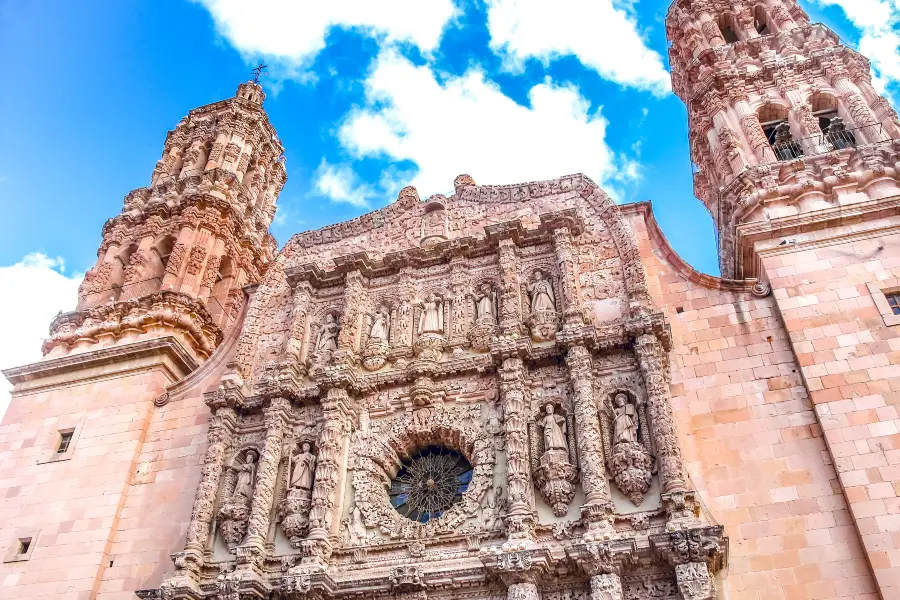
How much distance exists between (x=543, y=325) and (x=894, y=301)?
597cm

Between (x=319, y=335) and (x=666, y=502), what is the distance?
323 inches

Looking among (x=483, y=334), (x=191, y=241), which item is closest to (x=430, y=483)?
(x=483, y=334)

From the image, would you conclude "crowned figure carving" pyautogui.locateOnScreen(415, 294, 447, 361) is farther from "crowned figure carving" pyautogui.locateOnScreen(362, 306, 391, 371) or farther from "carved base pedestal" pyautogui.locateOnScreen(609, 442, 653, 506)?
"carved base pedestal" pyautogui.locateOnScreen(609, 442, 653, 506)

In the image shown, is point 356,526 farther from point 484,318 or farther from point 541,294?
point 541,294

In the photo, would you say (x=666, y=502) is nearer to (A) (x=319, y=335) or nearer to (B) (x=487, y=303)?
(B) (x=487, y=303)

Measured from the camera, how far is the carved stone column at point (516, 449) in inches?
467

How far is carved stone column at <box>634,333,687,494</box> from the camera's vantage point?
11.6m

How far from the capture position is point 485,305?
615 inches

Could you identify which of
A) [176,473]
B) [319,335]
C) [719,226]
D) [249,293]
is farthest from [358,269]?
[719,226]

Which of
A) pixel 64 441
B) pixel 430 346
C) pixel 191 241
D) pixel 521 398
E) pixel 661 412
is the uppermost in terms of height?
pixel 191 241

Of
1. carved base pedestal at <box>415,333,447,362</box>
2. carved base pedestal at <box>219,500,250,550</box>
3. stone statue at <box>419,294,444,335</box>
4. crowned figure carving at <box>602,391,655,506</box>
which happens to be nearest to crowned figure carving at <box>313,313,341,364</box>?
stone statue at <box>419,294,444,335</box>

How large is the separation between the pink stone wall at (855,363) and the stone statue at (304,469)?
338 inches

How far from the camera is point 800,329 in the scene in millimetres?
12961

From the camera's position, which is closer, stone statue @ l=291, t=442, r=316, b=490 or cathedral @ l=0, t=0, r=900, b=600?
cathedral @ l=0, t=0, r=900, b=600
